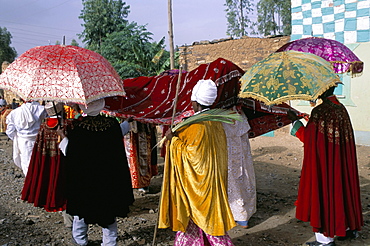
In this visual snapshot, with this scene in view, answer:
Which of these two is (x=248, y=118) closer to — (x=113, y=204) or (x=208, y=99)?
(x=208, y=99)

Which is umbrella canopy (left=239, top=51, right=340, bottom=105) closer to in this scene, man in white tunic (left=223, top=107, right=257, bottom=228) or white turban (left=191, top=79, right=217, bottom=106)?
white turban (left=191, top=79, right=217, bottom=106)

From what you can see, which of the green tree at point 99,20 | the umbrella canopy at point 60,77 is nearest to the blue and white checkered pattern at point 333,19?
the umbrella canopy at point 60,77

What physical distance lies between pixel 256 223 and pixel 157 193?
202cm

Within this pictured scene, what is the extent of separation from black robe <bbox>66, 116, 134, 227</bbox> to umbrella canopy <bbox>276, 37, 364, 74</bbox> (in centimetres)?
261

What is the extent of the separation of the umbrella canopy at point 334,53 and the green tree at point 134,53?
13.4 metres

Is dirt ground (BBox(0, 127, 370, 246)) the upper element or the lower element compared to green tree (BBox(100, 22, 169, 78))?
lower

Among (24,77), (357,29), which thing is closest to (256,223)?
(24,77)

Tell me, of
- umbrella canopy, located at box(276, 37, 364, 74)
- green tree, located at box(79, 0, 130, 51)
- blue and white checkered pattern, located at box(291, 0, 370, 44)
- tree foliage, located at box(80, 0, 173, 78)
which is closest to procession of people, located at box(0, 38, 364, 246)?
umbrella canopy, located at box(276, 37, 364, 74)

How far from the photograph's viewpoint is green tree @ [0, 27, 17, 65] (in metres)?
35.3

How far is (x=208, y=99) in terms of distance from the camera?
3.35 m

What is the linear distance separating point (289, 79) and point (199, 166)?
A: 119 centimetres

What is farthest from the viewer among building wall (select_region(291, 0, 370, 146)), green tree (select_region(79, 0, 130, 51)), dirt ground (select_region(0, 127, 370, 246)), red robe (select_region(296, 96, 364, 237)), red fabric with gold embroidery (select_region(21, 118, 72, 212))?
green tree (select_region(79, 0, 130, 51))

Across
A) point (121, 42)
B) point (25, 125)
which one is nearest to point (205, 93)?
point (25, 125)

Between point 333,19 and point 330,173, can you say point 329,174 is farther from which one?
point 333,19
